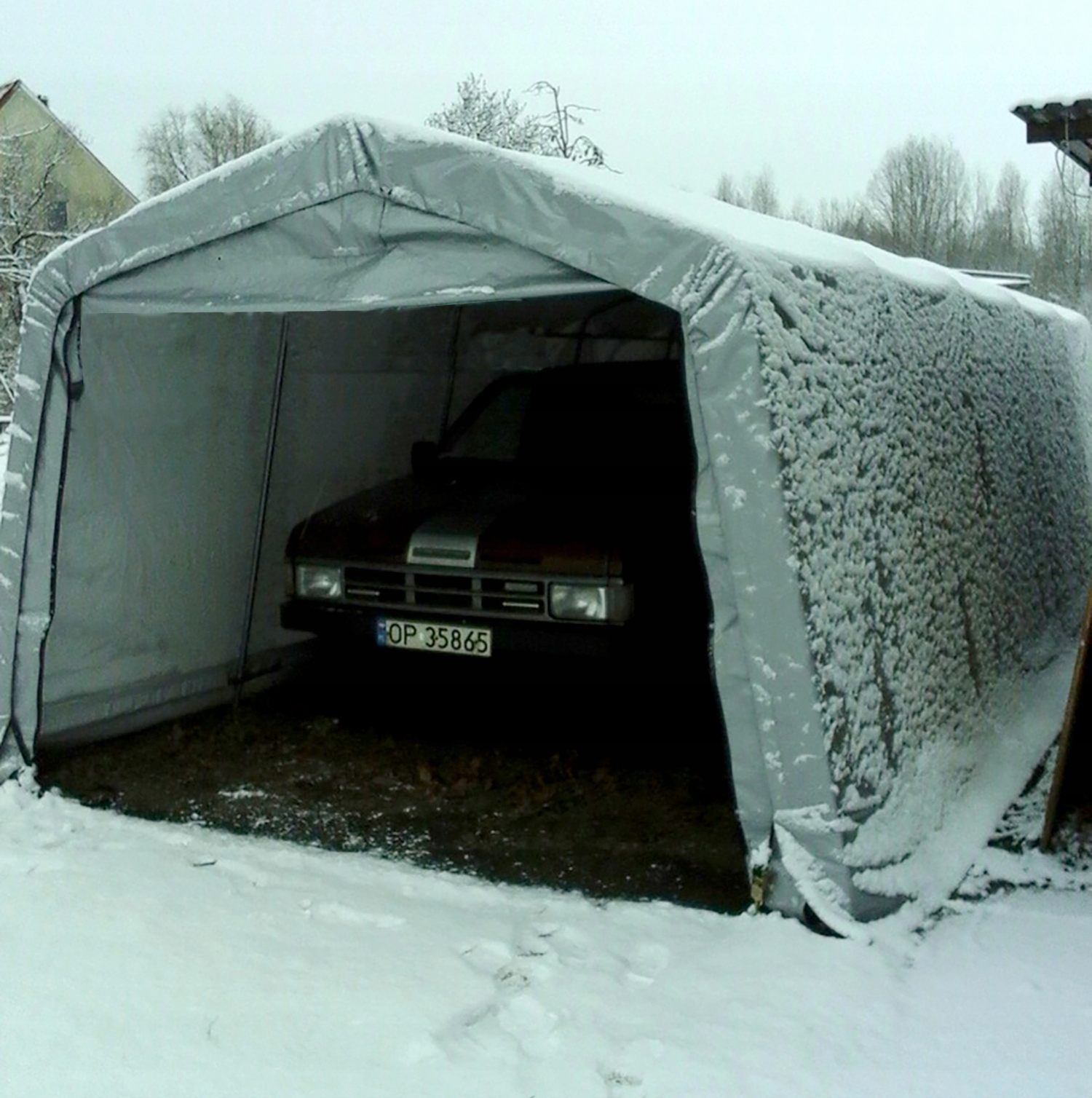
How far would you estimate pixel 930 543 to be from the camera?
4949mm

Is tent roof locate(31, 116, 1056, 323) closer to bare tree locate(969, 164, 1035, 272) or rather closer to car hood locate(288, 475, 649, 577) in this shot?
car hood locate(288, 475, 649, 577)

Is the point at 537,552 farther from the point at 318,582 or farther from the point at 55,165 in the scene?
the point at 55,165

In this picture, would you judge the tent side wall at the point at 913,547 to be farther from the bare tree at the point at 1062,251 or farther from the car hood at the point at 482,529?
the bare tree at the point at 1062,251

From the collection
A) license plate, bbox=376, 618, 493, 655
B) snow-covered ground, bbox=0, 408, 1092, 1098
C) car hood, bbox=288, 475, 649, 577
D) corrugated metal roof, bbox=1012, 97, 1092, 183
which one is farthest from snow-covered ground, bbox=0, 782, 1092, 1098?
corrugated metal roof, bbox=1012, 97, 1092, 183

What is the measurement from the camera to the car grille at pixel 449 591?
5531mm

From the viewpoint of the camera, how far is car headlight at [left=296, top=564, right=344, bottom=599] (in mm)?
5906

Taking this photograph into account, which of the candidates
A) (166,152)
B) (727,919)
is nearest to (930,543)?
(727,919)

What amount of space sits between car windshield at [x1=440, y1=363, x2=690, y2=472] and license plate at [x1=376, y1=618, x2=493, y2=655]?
1.22 metres

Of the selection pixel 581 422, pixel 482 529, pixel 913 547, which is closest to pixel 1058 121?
pixel 581 422

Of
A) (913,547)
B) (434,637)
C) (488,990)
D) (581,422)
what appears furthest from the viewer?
(581,422)

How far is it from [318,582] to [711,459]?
256cm

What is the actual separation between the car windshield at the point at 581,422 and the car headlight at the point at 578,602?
1.07 meters

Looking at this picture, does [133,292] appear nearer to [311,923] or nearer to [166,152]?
[311,923]

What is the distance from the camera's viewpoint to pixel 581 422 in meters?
6.72
